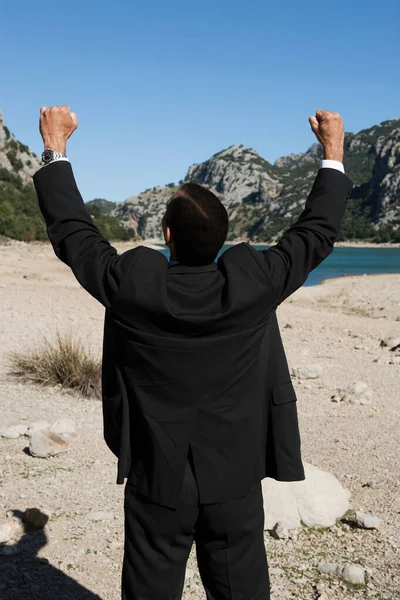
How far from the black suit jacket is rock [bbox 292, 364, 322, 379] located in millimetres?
7286

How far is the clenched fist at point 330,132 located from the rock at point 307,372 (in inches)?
288

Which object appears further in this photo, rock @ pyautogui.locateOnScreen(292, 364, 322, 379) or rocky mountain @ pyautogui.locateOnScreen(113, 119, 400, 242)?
rocky mountain @ pyautogui.locateOnScreen(113, 119, 400, 242)

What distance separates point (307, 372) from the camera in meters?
9.37

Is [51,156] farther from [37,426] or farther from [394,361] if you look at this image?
[394,361]

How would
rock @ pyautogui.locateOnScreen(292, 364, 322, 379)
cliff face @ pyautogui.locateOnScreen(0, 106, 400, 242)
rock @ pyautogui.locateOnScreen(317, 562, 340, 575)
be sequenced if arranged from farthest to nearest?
cliff face @ pyautogui.locateOnScreen(0, 106, 400, 242) → rock @ pyautogui.locateOnScreen(292, 364, 322, 379) → rock @ pyautogui.locateOnScreen(317, 562, 340, 575)

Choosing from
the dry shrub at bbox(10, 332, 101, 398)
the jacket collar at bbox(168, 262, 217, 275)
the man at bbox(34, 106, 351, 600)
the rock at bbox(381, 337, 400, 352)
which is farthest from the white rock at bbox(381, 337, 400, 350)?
the jacket collar at bbox(168, 262, 217, 275)

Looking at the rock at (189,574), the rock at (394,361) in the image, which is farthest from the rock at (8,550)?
the rock at (394,361)

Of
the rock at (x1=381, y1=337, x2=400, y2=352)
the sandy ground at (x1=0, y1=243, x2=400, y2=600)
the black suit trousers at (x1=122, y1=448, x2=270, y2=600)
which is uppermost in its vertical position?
the black suit trousers at (x1=122, y1=448, x2=270, y2=600)

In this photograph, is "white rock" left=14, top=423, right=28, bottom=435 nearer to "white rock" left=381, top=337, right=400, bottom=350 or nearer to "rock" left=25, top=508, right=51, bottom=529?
"rock" left=25, top=508, right=51, bottom=529

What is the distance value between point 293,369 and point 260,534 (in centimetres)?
743

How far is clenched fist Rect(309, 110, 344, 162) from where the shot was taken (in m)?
2.22

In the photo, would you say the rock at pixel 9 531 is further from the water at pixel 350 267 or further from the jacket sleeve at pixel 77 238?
the water at pixel 350 267

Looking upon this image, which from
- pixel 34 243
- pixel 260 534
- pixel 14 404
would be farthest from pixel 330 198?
pixel 34 243

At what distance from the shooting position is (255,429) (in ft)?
7.02
